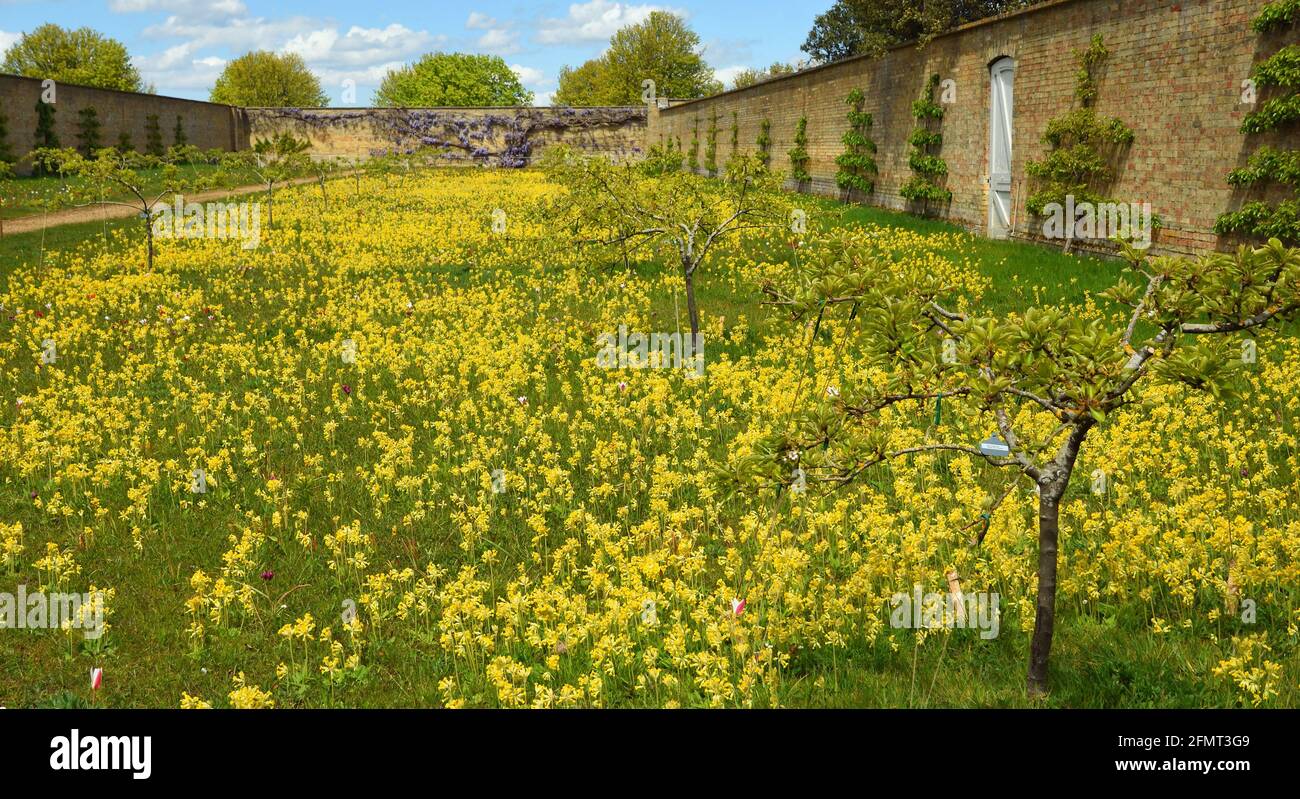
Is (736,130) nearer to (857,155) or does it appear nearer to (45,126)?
(857,155)

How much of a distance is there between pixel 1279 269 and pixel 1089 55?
1586cm

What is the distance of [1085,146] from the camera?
1770cm

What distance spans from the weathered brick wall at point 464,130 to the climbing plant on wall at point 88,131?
52.8 ft

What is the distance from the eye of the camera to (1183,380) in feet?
12.9

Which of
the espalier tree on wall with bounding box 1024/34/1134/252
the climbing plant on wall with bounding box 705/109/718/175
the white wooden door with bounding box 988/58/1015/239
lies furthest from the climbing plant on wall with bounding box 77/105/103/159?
the espalier tree on wall with bounding box 1024/34/1134/252

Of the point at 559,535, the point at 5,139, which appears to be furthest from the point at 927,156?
the point at 5,139

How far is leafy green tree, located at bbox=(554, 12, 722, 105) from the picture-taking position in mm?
82812

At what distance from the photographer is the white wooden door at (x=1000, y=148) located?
20797 mm

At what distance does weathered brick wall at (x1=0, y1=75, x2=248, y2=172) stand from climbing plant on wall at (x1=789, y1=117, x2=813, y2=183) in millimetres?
32575

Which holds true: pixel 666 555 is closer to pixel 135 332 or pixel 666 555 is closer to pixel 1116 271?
pixel 135 332

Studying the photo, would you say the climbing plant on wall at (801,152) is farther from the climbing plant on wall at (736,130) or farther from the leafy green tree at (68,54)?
the leafy green tree at (68,54)

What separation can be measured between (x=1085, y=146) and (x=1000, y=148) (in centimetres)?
356

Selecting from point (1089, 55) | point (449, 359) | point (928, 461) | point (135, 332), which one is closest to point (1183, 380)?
point (928, 461)
